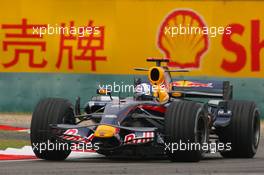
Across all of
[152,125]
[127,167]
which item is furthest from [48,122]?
[127,167]

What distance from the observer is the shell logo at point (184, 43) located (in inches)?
845

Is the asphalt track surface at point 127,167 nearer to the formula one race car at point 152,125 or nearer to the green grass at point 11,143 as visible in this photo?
the formula one race car at point 152,125

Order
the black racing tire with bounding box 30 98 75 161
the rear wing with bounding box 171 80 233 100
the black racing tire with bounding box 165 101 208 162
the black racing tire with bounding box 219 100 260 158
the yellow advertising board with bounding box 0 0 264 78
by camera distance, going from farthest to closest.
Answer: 1. the yellow advertising board with bounding box 0 0 264 78
2. the rear wing with bounding box 171 80 233 100
3. the black racing tire with bounding box 219 100 260 158
4. the black racing tire with bounding box 30 98 75 161
5. the black racing tire with bounding box 165 101 208 162

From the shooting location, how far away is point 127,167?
39.1 feet

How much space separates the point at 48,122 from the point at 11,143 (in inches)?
138

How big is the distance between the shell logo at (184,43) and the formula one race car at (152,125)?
6.44 m

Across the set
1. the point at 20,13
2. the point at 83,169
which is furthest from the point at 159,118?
the point at 20,13

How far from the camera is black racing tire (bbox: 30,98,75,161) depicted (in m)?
13.0

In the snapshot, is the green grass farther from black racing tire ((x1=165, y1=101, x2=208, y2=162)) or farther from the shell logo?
the shell logo

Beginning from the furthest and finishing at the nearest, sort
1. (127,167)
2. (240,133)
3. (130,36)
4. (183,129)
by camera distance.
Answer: (130,36) < (240,133) < (183,129) < (127,167)

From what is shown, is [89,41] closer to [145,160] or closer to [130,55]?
[130,55]

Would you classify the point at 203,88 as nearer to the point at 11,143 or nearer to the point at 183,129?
the point at 183,129

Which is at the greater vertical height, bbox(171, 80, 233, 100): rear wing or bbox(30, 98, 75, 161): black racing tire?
bbox(171, 80, 233, 100): rear wing

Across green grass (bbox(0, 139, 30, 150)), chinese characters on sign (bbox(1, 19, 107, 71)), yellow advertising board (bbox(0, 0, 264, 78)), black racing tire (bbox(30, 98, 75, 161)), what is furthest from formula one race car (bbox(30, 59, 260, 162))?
chinese characters on sign (bbox(1, 19, 107, 71))
